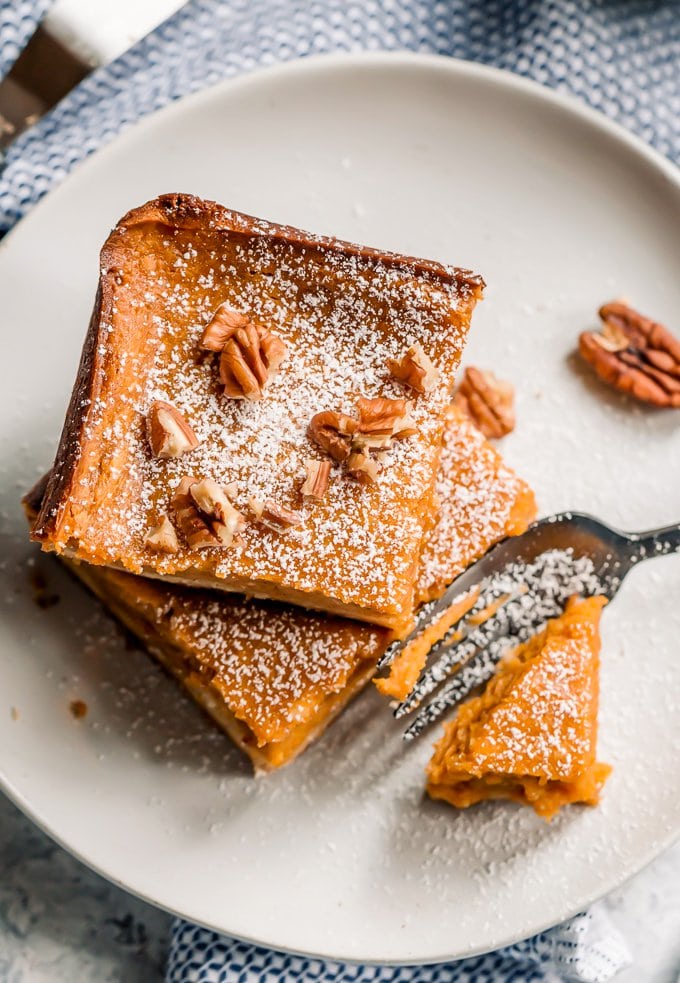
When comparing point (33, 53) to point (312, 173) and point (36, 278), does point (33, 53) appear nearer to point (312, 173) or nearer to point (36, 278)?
point (36, 278)

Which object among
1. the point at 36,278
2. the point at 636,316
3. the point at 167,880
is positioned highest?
the point at 636,316

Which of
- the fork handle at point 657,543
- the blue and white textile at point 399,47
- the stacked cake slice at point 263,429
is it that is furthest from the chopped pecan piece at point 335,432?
the blue and white textile at point 399,47

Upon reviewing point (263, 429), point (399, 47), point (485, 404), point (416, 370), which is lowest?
point (263, 429)

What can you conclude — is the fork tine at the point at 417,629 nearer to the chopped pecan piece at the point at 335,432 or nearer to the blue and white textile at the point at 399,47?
the chopped pecan piece at the point at 335,432

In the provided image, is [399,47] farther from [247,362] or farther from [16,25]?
[247,362]

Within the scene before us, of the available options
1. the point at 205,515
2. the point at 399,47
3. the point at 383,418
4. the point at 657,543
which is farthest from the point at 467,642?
the point at 399,47

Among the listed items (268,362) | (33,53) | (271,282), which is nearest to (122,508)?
(268,362)
